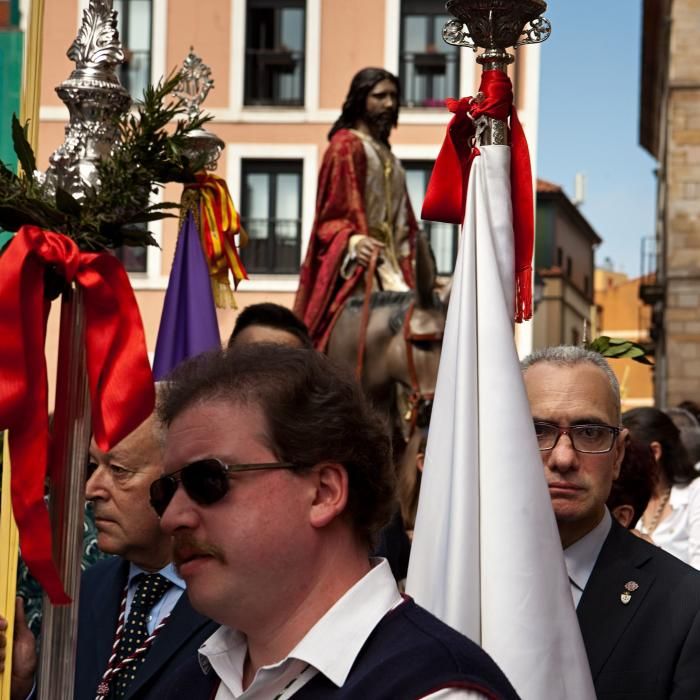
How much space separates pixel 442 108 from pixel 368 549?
24226 millimetres

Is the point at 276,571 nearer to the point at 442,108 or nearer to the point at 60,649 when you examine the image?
the point at 60,649

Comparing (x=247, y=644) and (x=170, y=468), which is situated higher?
(x=170, y=468)

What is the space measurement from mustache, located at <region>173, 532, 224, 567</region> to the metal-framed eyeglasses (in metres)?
1.57

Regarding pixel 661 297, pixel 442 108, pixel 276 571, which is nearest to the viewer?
pixel 276 571

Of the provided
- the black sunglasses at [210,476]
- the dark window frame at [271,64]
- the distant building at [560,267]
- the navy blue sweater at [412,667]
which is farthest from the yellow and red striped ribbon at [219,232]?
the distant building at [560,267]

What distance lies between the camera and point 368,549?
2.75m

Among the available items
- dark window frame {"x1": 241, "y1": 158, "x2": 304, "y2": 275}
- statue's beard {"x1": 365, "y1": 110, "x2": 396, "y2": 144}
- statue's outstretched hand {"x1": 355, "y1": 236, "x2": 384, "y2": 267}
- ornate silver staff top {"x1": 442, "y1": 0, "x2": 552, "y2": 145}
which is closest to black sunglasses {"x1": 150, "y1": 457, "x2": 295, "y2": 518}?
ornate silver staff top {"x1": 442, "y1": 0, "x2": 552, "y2": 145}

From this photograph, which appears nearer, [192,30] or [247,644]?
[247,644]

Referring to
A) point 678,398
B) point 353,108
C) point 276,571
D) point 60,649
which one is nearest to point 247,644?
point 276,571

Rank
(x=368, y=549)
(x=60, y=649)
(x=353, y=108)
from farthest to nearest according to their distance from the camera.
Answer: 1. (x=353, y=108)
2. (x=60, y=649)
3. (x=368, y=549)

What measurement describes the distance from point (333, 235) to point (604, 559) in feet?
23.3

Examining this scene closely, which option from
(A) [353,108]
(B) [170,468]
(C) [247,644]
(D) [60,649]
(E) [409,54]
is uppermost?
(E) [409,54]

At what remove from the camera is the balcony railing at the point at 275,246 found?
27.0 meters

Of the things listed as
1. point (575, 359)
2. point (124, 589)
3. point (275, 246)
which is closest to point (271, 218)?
point (275, 246)
